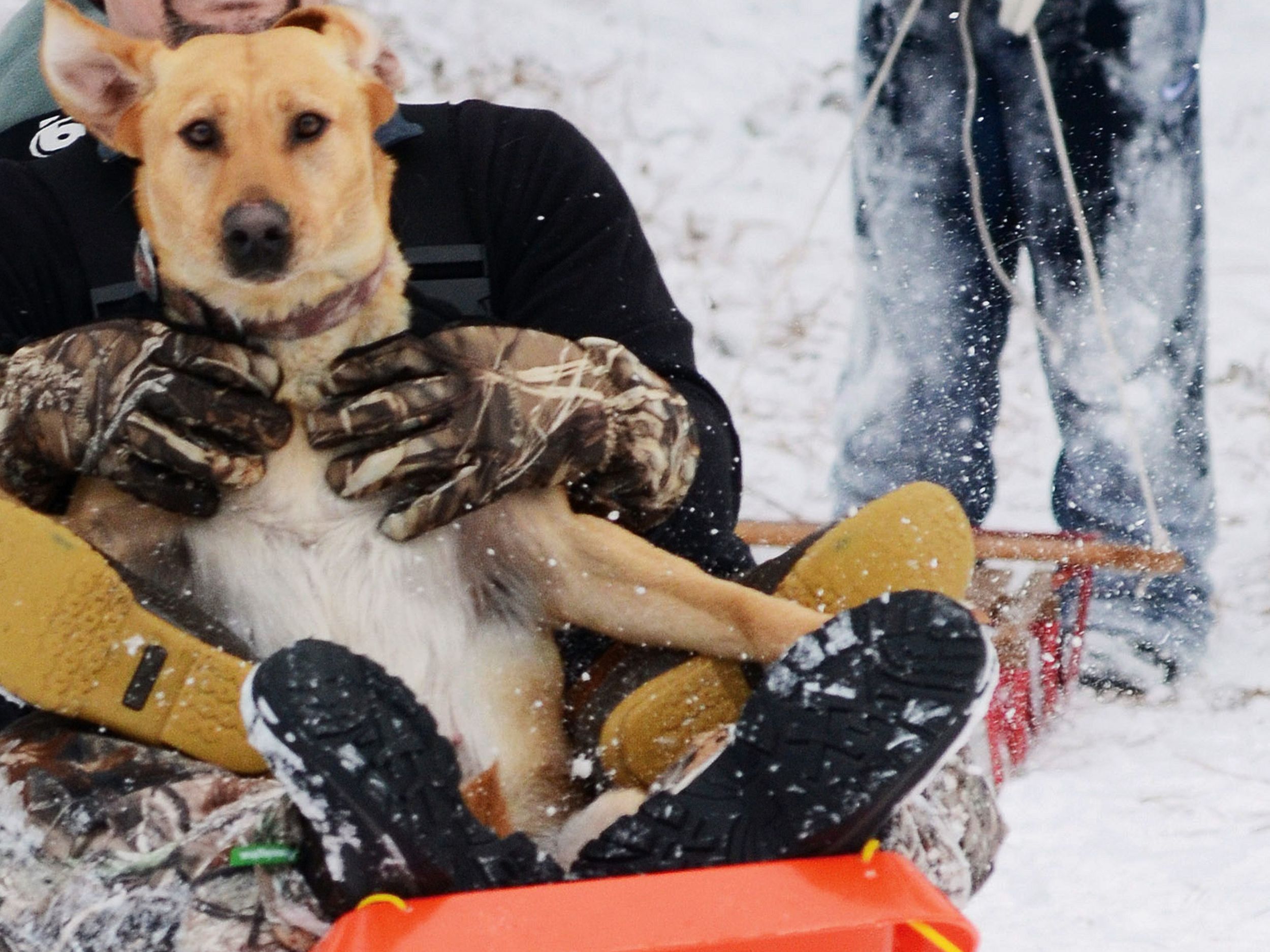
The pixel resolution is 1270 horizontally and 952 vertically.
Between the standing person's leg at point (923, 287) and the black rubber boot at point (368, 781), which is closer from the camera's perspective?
the black rubber boot at point (368, 781)

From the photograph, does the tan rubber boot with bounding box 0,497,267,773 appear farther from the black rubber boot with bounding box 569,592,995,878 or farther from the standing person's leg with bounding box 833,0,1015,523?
the standing person's leg with bounding box 833,0,1015,523

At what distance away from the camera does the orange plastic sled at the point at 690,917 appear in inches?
39.9

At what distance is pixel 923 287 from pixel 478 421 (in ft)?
6.86

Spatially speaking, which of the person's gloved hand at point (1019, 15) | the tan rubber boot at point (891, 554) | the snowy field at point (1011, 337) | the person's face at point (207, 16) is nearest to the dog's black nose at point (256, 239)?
the person's face at point (207, 16)

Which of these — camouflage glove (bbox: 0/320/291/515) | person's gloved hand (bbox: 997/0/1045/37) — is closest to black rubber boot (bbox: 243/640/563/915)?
camouflage glove (bbox: 0/320/291/515)

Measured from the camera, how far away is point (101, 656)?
1360mm

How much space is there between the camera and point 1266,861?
2.22m

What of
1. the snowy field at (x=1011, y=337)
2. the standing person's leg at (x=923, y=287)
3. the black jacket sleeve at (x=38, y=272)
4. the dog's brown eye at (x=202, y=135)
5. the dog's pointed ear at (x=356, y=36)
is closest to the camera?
the dog's brown eye at (x=202, y=135)

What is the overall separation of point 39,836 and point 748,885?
0.63 meters

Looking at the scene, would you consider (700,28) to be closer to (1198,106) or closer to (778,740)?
(1198,106)

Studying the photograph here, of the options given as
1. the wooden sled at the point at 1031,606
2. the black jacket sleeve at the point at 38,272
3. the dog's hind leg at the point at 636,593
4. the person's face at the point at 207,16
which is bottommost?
the wooden sled at the point at 1031,606

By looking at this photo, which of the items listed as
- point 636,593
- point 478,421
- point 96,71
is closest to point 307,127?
point 96,71

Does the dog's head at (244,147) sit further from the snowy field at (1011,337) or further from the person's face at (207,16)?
the snowy field at (1011,337)

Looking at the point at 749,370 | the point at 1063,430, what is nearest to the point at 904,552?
the point at 1063,430
